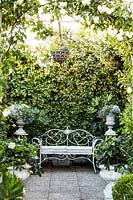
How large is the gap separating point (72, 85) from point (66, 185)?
2.06m

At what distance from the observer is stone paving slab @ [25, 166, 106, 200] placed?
4.13 metres

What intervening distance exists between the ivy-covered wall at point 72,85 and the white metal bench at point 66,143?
15cm

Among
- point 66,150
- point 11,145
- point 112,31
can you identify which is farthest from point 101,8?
point 66,150

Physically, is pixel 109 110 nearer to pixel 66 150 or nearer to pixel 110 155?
pixel 66 150

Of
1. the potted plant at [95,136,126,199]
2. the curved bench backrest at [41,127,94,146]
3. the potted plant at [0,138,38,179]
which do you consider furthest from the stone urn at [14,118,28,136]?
the potted plant at [95,136,126,199]

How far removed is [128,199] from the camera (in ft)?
8.37

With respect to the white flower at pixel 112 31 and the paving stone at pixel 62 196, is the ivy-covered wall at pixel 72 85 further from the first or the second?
the white flower at pixel 112 31

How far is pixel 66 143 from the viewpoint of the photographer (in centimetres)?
612

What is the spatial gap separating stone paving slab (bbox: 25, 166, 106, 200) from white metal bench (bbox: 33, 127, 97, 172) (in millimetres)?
238

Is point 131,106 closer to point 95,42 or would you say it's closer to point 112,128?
point 112,128

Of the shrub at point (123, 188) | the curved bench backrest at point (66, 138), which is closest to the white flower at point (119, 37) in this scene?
the shrub at point (123, 188)

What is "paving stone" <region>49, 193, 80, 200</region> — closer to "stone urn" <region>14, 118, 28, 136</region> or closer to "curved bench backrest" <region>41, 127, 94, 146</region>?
"stone urn" <region>14, 118, 28, 136</region>

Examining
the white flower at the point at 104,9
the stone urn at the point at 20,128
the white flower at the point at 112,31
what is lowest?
the stone urn at the point at 20,128

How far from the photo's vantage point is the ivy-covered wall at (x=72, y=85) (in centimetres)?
612
